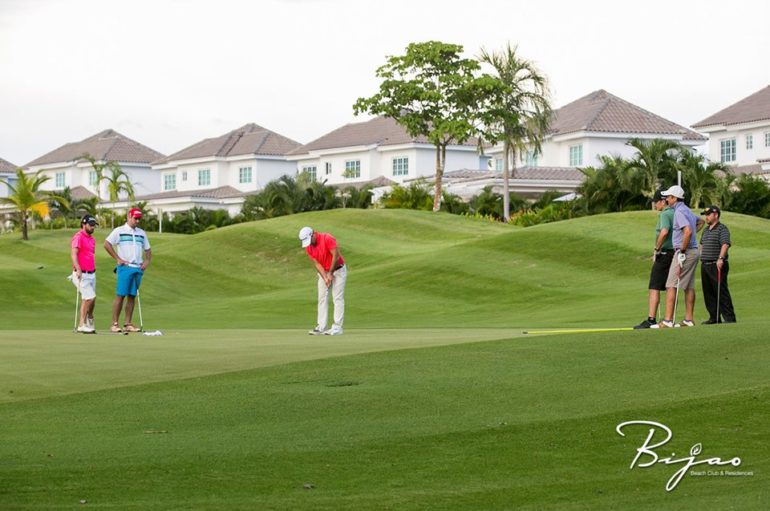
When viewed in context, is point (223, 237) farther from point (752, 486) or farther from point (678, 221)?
point (752, 486)

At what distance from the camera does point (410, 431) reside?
1248cm

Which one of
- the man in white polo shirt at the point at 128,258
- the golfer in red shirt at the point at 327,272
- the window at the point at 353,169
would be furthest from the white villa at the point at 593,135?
the golfer in red shirt at the point at 327,272

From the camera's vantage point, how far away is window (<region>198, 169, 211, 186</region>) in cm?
14312

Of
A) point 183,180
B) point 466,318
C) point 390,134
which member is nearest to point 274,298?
point 466,318

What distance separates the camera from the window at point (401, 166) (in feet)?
411

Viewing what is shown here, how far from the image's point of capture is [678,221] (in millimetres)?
21391

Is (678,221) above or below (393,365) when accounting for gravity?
above

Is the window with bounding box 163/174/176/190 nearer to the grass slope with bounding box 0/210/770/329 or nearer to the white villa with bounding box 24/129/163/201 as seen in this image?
the white villa with bounding box 24/129/163/201

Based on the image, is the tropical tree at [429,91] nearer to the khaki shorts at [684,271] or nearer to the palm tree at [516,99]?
the palm tree at [516,99]

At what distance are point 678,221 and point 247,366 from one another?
8.37m

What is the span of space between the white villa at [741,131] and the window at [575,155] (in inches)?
386

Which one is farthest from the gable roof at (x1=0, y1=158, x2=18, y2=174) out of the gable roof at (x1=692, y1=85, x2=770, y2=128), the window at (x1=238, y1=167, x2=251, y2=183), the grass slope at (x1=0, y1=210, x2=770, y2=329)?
the grass slope at (x1=0, y1=210, x2=770, y2=329)

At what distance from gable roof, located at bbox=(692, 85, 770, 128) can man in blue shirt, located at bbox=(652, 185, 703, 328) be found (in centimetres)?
8837

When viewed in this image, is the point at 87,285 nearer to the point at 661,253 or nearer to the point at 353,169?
the point at 661,253
